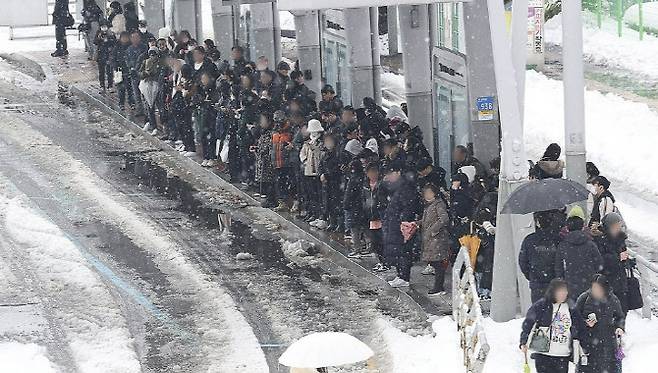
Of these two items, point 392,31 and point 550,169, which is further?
point 392,31

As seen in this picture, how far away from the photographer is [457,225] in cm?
1549

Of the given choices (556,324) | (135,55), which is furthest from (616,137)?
(556,324)

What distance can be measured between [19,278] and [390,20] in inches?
834

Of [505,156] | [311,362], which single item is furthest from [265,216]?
[311,362]

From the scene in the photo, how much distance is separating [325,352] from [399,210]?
7.19m

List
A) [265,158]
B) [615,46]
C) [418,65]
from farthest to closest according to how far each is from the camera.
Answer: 1. [615,46]
2. [418,65]
3. [265,158]

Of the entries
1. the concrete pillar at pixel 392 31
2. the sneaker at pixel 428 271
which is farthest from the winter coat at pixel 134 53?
the concrete pillar at pixel 392 31

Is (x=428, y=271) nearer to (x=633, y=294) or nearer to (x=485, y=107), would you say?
(x=485, y=107)

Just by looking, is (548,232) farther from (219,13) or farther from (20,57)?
(20,57)

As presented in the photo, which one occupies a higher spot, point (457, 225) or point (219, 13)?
point (219, 13)

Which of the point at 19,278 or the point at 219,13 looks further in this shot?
the point at 219,13

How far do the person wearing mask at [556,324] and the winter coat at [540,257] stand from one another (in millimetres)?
1308

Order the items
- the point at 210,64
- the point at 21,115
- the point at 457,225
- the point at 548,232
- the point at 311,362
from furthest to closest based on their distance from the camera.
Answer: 1. the point at 21,115
2. the point at 210,64
3. the point at 457,225
4. the point at 548,232
5. the point at 311,362

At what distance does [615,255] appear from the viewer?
42.8ft
